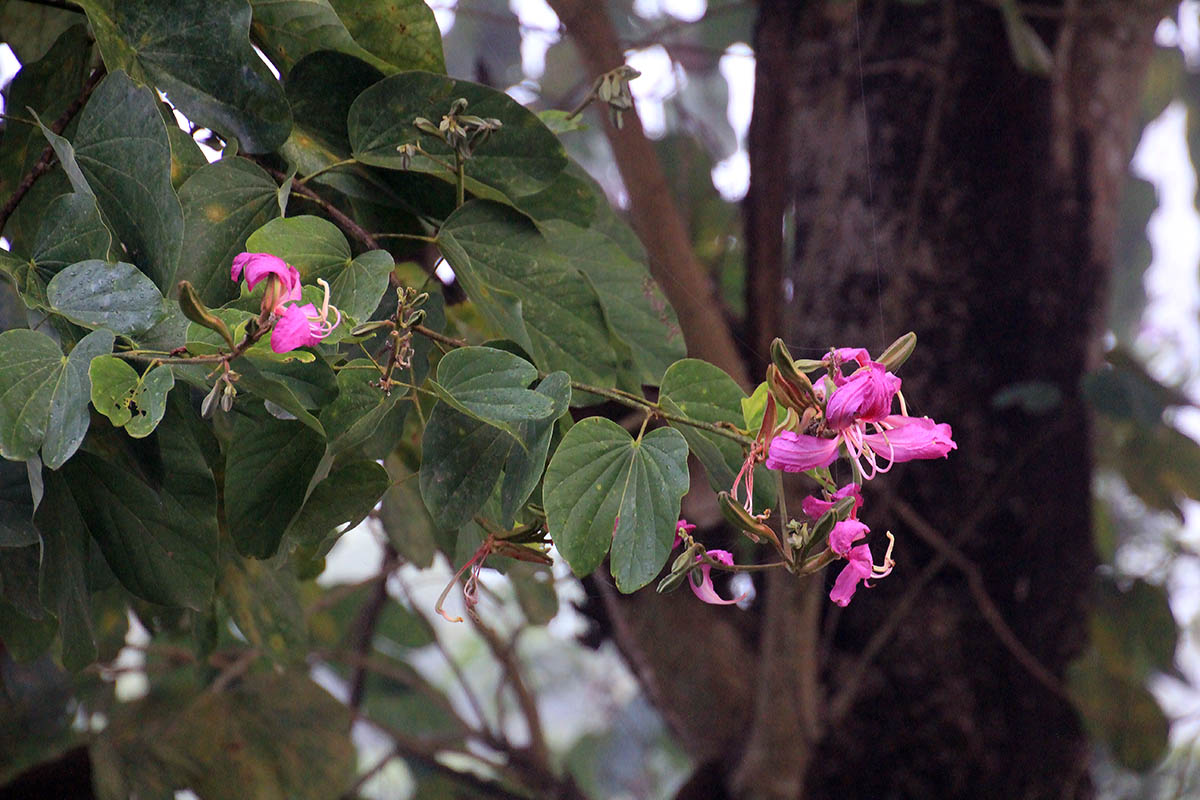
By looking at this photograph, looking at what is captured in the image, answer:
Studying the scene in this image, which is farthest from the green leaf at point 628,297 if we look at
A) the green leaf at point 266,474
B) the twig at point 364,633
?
the twig at point 364,633

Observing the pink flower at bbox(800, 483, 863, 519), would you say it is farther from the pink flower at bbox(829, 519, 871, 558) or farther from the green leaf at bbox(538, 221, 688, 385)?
the green leaf at bbox(538, 221, 688, 385)

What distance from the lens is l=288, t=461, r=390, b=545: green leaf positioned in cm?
35

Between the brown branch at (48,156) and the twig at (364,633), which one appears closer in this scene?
the brown branch at (48,156)

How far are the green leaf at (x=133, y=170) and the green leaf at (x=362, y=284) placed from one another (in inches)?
1.8

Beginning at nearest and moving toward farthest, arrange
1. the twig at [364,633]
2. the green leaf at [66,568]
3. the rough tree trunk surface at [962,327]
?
1. the green leaf at [66,568]
2. the rough tree trunk surface at [962,327]
3. the twig at [364,633]

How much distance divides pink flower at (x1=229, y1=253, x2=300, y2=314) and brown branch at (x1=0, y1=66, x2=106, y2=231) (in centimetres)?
11

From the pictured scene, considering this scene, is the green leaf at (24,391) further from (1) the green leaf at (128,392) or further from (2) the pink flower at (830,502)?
(2) the pink flower at (830,502)

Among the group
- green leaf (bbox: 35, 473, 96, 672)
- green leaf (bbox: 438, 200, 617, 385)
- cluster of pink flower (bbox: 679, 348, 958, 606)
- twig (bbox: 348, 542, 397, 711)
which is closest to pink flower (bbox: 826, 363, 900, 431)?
cluster of pink flower (bbox: 679, 348, 958, 606)

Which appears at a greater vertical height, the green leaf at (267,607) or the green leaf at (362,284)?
the green leaf at (362,284)

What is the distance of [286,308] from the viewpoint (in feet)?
0.89

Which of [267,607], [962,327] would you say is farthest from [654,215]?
[267,607]

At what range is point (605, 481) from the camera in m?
0.31

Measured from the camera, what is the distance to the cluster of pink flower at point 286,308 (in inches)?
10.3

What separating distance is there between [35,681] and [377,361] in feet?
2.28
